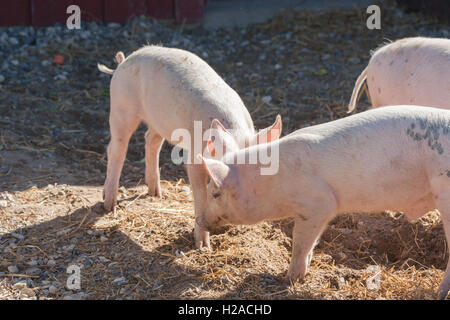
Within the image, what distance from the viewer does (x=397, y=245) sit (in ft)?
15.6

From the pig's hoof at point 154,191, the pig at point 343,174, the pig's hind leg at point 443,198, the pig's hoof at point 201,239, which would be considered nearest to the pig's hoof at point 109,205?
the pig's hoof at point 154,191

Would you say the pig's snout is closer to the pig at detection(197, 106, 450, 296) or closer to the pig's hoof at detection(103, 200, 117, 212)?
the pig at detection(197, 106, 450, 296)

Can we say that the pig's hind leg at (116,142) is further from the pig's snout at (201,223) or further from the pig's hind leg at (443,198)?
the pig's hind leg at (443,198)

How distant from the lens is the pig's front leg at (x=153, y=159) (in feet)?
17.8

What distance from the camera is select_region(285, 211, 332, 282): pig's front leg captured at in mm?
3852

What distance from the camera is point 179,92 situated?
4.59 metres

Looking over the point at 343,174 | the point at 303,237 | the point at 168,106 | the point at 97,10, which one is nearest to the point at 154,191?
the point at 168,106

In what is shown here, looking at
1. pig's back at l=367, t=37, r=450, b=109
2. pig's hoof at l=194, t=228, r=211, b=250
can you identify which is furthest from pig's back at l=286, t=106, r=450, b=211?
pig's back at l=367, t=37, r=450, b=109

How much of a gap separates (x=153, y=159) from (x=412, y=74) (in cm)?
220

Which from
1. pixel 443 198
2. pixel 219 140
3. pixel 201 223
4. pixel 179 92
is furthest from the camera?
pixel 179 92

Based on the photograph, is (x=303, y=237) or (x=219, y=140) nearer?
(x=303, y=237)

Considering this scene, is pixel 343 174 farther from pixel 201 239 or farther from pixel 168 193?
pixel 168 193
